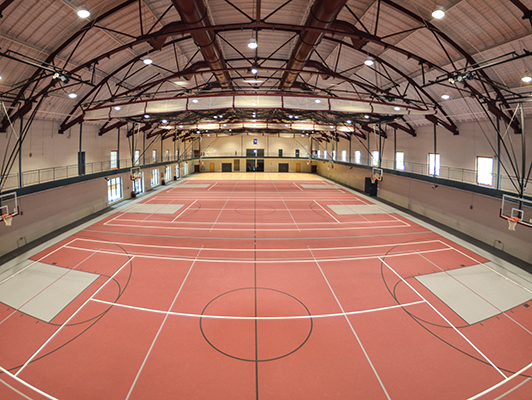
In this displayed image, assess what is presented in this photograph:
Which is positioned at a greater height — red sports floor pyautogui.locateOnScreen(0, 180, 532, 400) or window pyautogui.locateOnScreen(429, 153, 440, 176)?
window pyautogui.locateOnScreen(429, 153, 440, 176)

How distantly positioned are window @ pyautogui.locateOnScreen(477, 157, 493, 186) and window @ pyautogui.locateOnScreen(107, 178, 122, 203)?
30.7 meters

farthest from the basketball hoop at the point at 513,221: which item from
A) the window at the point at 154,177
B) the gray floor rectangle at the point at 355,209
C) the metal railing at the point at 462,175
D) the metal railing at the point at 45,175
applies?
the window at the point at 154,177

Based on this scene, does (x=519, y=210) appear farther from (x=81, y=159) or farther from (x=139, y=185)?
(x=139, y=185)

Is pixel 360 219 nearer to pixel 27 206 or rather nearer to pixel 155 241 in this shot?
pixel 155 241

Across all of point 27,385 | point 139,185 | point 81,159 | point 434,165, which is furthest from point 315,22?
point 139,185

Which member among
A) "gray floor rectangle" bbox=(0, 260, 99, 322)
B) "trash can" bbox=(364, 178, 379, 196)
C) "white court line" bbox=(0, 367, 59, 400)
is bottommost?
"white court line" bbox=(0, 367, 59, 400)

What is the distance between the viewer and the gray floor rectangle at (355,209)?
78.3 feet

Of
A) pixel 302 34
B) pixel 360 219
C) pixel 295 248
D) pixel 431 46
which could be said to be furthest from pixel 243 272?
pixel 431 46

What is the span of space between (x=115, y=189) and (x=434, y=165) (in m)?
28.9

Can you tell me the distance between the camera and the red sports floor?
619cm

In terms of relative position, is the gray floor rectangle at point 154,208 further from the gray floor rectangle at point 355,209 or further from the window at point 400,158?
the window at point 400,158

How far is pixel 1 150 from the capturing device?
16.0m

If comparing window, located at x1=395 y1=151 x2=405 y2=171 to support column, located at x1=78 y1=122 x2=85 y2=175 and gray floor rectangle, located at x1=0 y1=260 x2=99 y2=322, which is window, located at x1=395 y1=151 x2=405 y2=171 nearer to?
gray floor rectangle, located at x1=0 y1=260 x2=99 y2=322

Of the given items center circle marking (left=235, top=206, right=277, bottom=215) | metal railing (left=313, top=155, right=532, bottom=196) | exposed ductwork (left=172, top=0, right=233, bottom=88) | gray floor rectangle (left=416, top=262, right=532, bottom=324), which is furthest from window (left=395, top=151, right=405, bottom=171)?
exposed ductwork (left=172, top=0, right=233, bottom=88)
